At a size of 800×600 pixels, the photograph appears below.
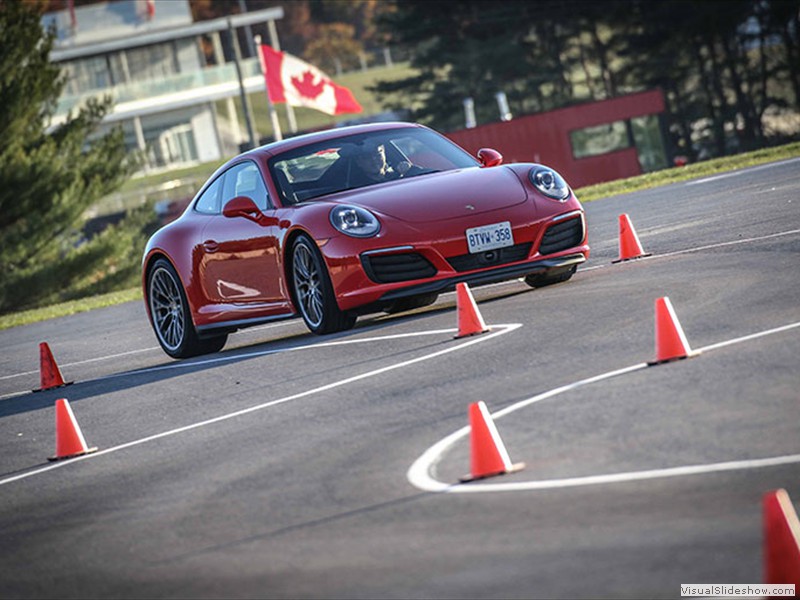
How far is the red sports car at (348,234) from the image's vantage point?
12.3 metres

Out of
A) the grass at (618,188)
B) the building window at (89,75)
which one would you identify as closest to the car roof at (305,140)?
the grass at (618,188)

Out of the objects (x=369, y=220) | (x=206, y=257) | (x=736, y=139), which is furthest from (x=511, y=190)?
(x=736, y=139)

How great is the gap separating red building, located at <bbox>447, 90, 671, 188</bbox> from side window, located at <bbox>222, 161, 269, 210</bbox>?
42.5m

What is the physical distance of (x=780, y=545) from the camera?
4324 millimetres

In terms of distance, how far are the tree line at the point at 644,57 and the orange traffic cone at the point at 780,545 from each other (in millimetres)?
64702

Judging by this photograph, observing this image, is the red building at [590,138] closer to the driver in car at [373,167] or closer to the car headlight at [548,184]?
the driver in car at [373,167]

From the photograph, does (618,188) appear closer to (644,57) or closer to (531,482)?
(531,482)

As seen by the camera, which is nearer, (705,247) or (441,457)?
(441,457)

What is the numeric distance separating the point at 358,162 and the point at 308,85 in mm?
48724

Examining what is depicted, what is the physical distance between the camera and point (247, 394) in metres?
11.0

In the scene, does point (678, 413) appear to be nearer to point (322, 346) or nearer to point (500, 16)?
point (322, 346)

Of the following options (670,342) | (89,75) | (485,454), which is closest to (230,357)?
(670,342)

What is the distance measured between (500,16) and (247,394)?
6620 cm

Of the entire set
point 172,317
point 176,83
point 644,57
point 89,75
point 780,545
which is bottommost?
point 780,545
